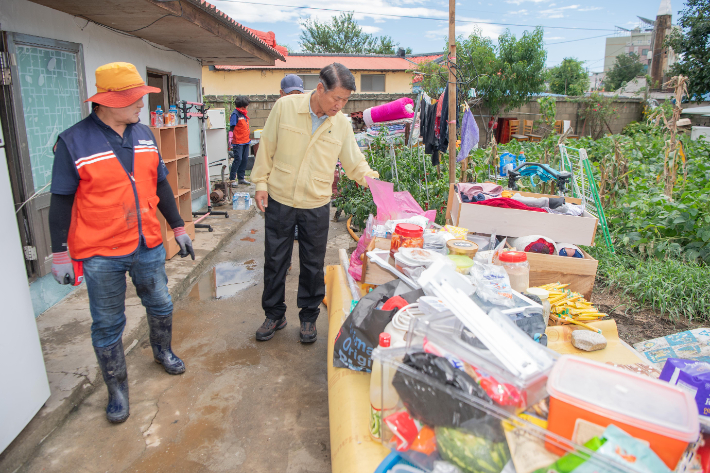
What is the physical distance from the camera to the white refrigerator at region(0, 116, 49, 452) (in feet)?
6.95

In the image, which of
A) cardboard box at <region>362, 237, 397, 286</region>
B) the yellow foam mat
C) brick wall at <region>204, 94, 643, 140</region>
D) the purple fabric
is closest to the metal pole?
the purple fabric

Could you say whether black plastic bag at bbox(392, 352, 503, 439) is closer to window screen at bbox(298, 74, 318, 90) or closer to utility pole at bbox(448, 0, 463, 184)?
utility pole at bbox(448, 0, 463, 184)

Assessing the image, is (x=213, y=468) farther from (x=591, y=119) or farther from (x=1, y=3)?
(x=591, y=119)

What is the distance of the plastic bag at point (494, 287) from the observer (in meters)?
2.16

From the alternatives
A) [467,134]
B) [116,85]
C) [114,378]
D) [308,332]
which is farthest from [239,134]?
[114,378]

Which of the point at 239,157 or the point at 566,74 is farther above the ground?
the point at 566,74

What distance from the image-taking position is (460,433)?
1.36 m

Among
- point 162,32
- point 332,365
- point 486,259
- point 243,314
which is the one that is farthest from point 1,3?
point 486,259

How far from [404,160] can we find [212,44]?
3143mm

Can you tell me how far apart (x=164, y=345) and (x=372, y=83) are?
72.6 feet

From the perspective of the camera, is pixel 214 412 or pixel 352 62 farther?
pixel 352 62

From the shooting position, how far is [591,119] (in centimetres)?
1772

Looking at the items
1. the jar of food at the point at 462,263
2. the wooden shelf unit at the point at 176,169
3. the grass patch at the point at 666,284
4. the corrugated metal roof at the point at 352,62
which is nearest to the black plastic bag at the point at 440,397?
the jar of food at the point at 462,263

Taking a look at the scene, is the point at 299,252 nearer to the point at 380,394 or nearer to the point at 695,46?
the point at 380,394
